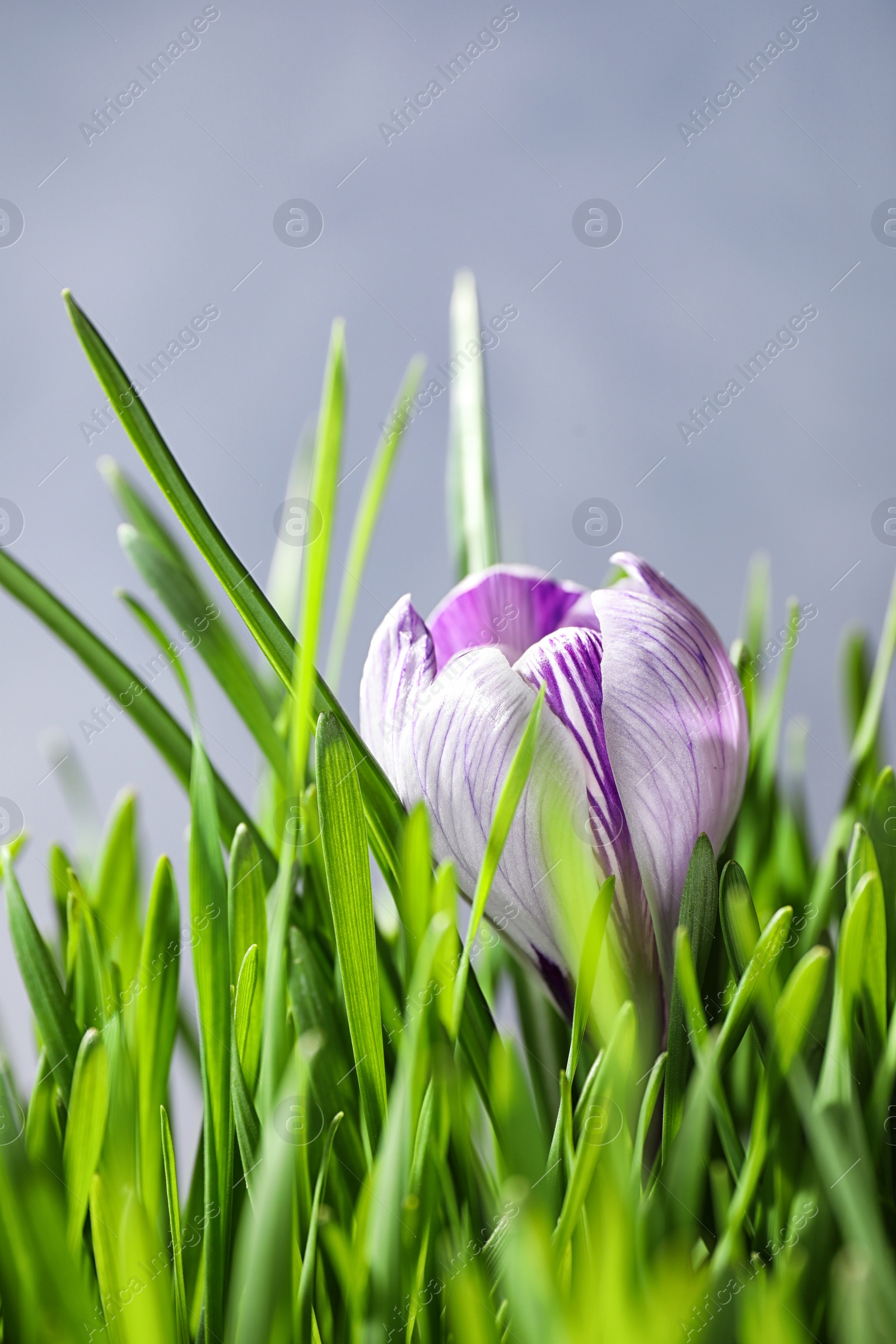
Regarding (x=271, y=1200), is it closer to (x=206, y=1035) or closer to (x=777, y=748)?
(x=206, y=1035)

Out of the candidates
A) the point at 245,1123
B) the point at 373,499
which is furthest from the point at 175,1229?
the point at 373,499

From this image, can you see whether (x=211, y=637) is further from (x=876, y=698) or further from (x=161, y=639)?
(x=876, y=698)

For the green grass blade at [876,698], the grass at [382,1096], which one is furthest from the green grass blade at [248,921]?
the green grass blade at [876,698]

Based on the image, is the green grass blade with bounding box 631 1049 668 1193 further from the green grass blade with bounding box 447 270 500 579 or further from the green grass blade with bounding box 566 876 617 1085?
the green grass blade with bounding box 447 270 500 579

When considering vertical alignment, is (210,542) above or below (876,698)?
above

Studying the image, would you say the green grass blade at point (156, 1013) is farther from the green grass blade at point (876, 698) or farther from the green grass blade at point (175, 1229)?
the green grass blade at point (876, 698)

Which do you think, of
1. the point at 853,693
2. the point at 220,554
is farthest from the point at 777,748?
the point at 220,554

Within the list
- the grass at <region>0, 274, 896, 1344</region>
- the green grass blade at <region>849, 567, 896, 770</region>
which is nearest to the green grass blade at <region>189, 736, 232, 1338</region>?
the grass at <region>0, 274, 896, 1344</region>
